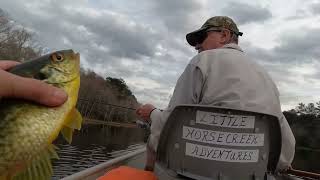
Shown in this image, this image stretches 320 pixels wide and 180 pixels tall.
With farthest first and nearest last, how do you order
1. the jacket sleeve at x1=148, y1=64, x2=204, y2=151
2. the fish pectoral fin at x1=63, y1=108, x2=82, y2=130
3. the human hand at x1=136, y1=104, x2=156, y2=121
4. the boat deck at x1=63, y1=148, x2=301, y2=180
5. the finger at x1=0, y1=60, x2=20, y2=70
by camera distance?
1. the human hand at x1=136, y1=104, x2=156, y2=121
2. the jacket sleeve at x1=148, y1=64, x2=204, y2=151
3. the boat deck at x1=63, y1=148, x2=301, y2=180
4. the finger at x1=0, y1=60, x2=20, y2=70
5. the fish pectoral fin at x1=63, y1=108, x2=82, y2=130

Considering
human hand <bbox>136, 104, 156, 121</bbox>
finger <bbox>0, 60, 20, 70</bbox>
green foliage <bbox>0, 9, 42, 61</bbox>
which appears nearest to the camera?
finger <bbox>0, 60, 20, 70</bbox>

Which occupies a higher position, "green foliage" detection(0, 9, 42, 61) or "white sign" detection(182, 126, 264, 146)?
"green foliage" detection(0, 9, 42, 61)

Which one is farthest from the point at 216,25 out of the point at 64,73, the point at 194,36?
the point at 64,73

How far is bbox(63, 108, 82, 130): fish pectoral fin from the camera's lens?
5.43 ft

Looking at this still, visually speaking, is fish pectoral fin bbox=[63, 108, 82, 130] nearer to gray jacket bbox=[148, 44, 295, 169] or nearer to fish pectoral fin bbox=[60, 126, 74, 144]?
fish pectoral fin bbox=[60, 126, 74, 144]

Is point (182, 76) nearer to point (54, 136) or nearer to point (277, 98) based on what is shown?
point (277, 98)

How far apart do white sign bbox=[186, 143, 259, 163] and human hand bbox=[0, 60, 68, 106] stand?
2044 millimetres

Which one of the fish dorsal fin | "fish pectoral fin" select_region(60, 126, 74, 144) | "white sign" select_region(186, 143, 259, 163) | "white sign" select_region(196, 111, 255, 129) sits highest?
"white sign" select_region(196, 111, 255, 129)

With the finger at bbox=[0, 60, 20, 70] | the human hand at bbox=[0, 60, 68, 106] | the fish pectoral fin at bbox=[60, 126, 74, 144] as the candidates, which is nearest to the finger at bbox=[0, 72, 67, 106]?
the human hand at bbox=[0, 60, 68, 106]

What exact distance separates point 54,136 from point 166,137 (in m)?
2.10

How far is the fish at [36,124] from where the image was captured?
4.85 feet

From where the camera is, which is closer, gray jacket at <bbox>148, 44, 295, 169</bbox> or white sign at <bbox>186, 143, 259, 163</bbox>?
white sign at <bbox>186, 143, 259, 163</bbox>

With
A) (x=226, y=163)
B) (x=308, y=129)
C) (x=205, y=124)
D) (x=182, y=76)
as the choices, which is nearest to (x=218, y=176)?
(x=226, y=163)

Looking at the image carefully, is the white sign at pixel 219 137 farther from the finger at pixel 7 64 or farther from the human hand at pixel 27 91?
the human hand at pixel 27 91
